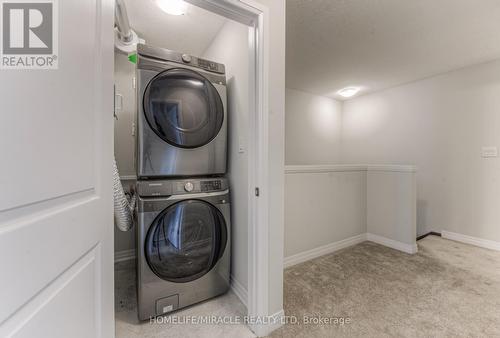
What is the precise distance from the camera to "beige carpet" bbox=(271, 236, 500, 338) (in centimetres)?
130

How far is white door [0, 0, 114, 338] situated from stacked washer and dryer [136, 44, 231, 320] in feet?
1.83

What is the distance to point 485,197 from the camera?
257cm

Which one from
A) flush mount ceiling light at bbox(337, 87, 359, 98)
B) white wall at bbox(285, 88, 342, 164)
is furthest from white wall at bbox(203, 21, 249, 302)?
flush mount ceiling light at bbox(337, 87, 359, 98)

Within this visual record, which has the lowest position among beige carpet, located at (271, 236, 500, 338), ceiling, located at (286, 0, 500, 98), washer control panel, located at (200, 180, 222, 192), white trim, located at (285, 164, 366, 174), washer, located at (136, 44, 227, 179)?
beige carpet, located at (271, 236, 500, 338)

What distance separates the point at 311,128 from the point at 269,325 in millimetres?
3383

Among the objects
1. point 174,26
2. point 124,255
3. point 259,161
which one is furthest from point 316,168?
point 124,255

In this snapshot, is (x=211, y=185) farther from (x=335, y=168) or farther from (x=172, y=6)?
(x=335, y=168)

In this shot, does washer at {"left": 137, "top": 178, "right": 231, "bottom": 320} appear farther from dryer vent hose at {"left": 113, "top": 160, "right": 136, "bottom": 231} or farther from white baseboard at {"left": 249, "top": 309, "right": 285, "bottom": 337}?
white baseboard at {"left": 249, "top": 309, "right": 285, "bottom": 337}

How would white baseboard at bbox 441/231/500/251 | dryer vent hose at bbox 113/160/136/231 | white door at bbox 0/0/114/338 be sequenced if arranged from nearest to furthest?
white door at bbox 0/0/114/338 → dryer vent hose at bbox 113/160/136/231 → white baseboard at bbox 441/231/500/251

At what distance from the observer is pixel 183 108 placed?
1492 mm

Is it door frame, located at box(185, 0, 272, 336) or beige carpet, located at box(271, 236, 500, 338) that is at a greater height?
door frame, located at box(185, 0, 272, 336)

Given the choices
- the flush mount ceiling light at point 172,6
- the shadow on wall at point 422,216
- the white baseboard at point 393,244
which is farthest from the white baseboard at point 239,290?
the shadow on wall at point 422,216

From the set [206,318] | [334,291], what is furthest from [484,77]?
[206,318]

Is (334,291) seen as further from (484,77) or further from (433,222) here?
(484,77)
